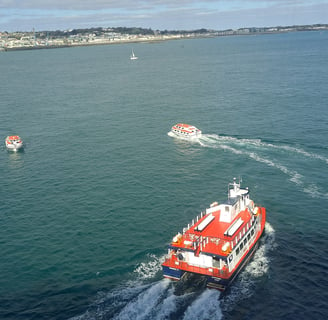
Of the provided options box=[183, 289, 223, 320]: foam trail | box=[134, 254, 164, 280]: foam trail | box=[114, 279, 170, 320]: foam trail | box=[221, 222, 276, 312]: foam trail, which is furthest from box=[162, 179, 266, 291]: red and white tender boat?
box=[134, 254, 164, 280]: foam trail

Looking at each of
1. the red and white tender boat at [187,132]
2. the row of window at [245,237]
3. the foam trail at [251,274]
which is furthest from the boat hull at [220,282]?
the red and white tender boat at [187,132]

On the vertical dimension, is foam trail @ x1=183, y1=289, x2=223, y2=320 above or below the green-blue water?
below

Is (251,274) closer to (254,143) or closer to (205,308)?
(205,308)

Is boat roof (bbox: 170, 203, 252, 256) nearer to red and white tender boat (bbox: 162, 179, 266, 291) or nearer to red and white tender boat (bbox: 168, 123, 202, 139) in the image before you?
red and white tender boat (bbox: 162, 179, 266, 291)

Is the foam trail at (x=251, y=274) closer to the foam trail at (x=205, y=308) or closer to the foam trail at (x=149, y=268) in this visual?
the foam trail at (x=205, y=308)

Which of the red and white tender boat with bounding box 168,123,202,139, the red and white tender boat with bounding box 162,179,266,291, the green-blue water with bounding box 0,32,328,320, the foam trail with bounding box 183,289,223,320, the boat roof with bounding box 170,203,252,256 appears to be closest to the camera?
the foam trail with bounding box 183,289,223,320

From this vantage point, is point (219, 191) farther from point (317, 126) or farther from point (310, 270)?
point (317, 126)

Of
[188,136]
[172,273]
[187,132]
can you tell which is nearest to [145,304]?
[172,273]
